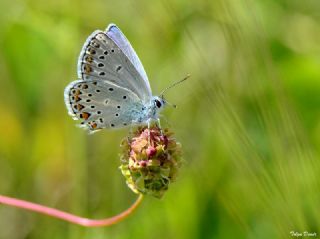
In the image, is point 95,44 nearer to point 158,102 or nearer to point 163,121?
point 158,102

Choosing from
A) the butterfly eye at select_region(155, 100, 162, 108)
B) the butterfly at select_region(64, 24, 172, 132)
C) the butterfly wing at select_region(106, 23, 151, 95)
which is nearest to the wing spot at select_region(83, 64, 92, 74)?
the butterfly at select_region(64, 24, 172, 132)

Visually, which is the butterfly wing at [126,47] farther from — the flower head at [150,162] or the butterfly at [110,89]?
the flower head at [150,162]

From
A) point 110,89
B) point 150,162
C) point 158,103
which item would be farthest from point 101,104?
point 150,162

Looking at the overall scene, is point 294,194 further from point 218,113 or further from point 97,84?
point 97,84

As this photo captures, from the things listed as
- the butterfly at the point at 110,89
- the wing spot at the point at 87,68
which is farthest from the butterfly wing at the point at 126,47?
the wing spot at the point at 87,68

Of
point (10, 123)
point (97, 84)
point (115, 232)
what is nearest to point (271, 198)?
point (97, 84)

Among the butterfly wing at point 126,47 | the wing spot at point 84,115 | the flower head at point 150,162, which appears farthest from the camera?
the wing spot at point 84,115

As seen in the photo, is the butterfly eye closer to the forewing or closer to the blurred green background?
the forewing
